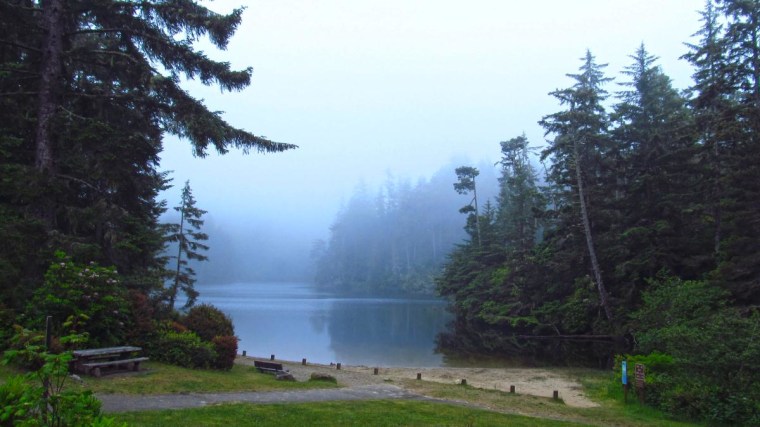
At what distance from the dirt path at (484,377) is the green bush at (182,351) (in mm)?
3201

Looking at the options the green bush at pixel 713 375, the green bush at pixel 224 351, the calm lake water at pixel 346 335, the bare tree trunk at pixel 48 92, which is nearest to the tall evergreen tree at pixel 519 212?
the calm lake water at pixel 346 335

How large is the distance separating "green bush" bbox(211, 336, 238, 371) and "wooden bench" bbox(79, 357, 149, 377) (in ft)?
9.47

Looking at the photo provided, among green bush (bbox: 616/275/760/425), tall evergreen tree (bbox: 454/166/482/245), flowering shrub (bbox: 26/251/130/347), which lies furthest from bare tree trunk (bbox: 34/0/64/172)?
tall evergreen tree (bbox: 454/166/482/245)

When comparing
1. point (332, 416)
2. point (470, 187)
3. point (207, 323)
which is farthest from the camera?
point (470, 187)

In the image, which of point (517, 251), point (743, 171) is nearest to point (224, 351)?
point (743, 171)

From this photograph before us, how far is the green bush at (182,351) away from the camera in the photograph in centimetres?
1439

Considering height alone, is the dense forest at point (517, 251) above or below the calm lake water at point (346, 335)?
above

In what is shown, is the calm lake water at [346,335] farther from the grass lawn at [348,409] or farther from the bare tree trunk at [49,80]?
the bare tree trunk at [49,80]

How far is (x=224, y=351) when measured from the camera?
15297 millimetres

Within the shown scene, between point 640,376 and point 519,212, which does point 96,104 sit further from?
point 519,212

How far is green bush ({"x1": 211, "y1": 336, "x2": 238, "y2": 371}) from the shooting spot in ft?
49.9

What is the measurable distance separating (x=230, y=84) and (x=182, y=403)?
831 centimetres

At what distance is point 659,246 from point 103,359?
26.8m

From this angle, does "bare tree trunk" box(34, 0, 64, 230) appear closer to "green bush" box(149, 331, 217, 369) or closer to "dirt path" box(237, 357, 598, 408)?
"green bush" box(149, 331, 217, 369)
